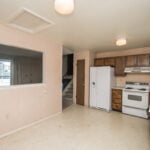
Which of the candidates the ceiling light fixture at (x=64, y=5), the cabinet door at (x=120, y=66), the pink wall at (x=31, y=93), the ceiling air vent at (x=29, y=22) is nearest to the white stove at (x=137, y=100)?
the cabinet door at (x=120, y=66)

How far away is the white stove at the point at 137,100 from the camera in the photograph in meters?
3.62

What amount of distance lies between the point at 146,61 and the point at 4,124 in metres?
4.54

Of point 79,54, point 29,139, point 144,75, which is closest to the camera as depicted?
point 29,139

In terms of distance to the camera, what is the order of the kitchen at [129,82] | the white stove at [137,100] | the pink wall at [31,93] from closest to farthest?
the pink wall at [31,93]
the white stove at [137,100]
the kitchen at [129,82]

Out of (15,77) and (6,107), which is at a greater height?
(15,77)

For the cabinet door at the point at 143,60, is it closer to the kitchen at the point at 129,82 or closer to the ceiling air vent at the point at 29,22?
the kitchen at the point at 129,82

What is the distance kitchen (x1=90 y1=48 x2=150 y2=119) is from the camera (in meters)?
3.74

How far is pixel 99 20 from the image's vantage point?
7.19ft

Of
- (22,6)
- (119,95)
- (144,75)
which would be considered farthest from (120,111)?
(22,6)

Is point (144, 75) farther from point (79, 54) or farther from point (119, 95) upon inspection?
point (79, 54)

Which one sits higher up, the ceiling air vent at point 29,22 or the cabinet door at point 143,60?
the ceiling air vent at point 29,22

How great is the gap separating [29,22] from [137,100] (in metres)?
3.88

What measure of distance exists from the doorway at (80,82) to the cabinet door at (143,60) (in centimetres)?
219

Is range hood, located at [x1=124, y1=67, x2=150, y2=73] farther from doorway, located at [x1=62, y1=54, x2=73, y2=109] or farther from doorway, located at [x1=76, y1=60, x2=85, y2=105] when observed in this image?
doorway, located at [x1=62, y1=54, x2=73, y2=109]
